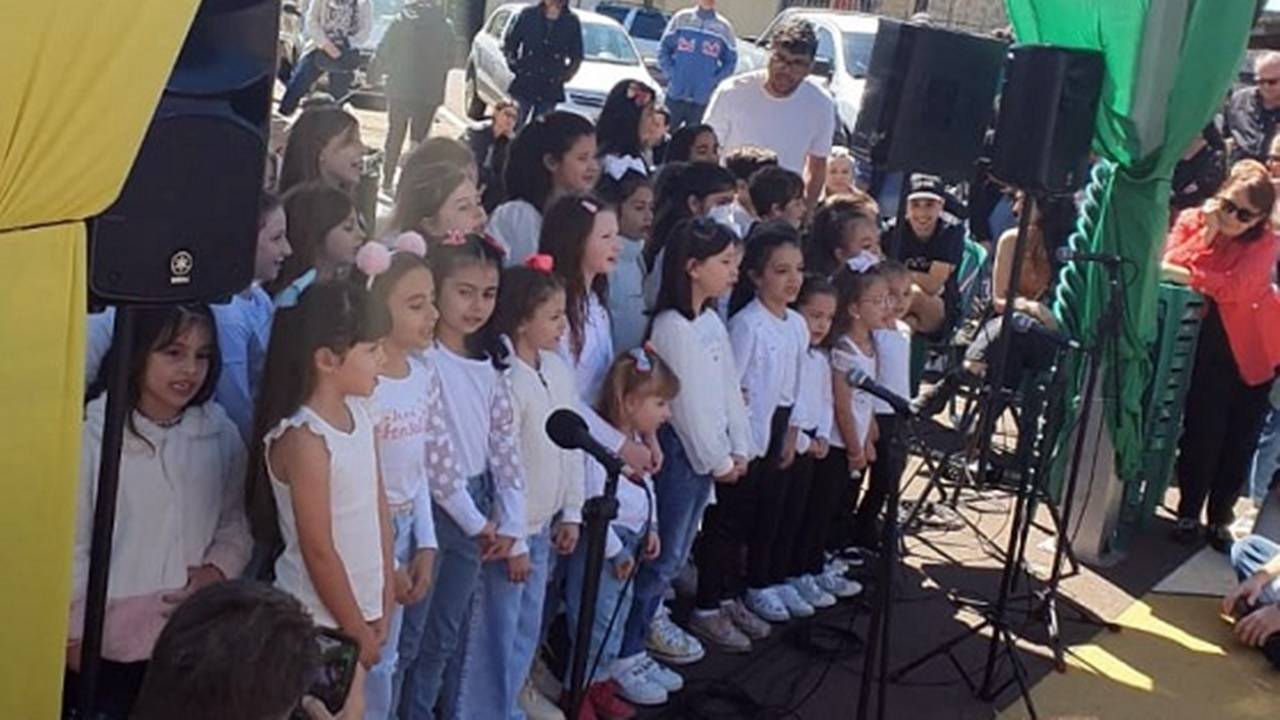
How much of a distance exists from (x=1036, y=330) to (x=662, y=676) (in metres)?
2.09

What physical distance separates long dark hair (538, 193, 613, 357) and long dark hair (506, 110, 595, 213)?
0.55 metres

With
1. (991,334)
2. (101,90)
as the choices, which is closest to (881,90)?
(991,334)

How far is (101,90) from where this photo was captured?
7.45 ft

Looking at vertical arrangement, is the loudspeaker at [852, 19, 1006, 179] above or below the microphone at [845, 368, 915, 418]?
above

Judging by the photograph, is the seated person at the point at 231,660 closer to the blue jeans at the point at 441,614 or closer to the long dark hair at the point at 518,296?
the blue jeans at the point at 441,614

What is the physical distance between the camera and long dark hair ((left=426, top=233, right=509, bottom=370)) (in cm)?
339

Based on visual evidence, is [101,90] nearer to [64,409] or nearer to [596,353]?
[64,409]

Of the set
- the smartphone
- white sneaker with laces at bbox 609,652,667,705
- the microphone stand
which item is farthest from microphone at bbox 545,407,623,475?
white sneaker with laces at bbox 609,652,667,705

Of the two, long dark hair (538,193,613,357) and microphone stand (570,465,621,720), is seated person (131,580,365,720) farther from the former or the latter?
long dark hair (538,193,613,357)

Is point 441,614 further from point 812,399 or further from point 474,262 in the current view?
point 812,399

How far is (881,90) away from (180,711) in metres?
4.34

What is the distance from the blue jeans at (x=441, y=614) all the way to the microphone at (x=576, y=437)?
77 centimetres

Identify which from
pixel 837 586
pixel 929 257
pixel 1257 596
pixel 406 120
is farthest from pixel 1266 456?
pixel 406 120

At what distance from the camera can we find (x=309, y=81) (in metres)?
9.18
